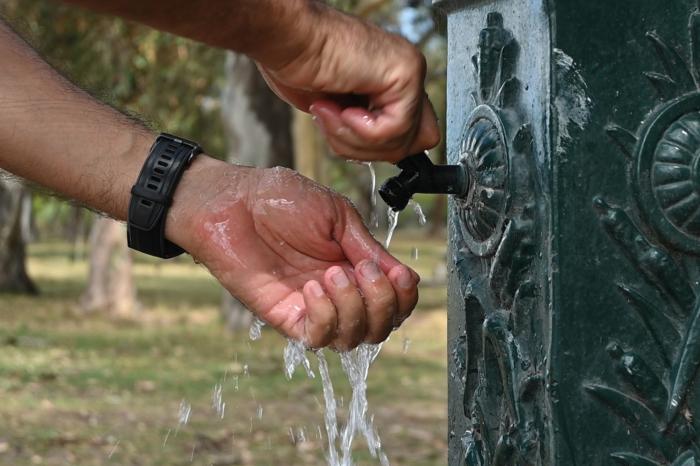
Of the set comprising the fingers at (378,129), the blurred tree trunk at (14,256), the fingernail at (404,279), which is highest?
the fingers at (378,129)

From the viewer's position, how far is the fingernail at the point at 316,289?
192 cm

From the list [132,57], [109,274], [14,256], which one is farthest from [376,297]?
[14,256]

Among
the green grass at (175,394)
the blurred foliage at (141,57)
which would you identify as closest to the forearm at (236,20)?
the green grass at (175,394)

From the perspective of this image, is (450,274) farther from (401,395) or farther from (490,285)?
(401,395)

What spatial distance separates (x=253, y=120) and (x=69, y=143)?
37.0ft

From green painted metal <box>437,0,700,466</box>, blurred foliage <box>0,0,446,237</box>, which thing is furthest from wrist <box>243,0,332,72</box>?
blurred foliage <box>0,0,446,237</box>

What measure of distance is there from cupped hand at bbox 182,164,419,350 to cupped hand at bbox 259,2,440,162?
145mm

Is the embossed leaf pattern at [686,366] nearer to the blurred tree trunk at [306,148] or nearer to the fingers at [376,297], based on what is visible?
the fingers at [376,297]

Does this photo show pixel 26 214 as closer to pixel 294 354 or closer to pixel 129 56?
pixel 129 56

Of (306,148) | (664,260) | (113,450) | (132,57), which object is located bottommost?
(113,450)

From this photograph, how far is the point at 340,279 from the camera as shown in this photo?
6.36 feet

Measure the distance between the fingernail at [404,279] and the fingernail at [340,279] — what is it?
4.0 inches

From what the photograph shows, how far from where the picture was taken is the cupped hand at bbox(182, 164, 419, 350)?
6.39ft

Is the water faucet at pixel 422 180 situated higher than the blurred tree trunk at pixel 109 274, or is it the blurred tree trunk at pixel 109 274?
the water faucet at pixel 422 180
